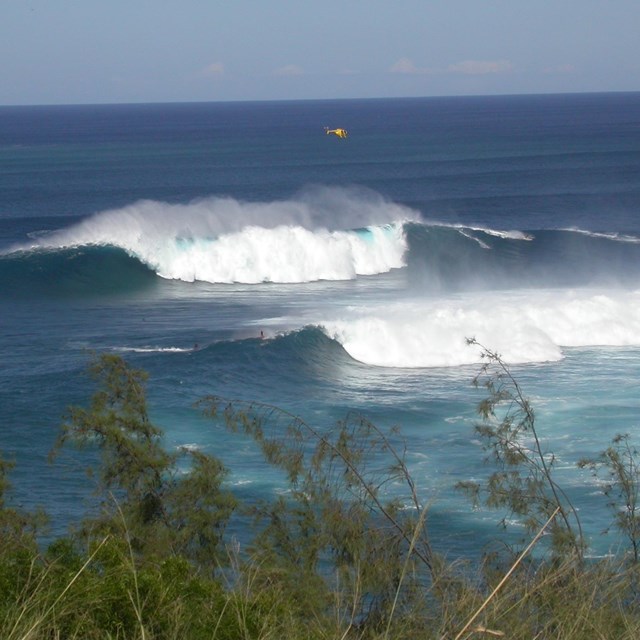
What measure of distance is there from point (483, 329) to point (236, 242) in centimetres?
1407

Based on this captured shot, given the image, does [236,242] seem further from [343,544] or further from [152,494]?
[343,544]

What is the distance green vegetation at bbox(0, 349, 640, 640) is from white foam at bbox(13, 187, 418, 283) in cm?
2406

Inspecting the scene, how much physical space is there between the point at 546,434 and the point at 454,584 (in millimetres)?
10717

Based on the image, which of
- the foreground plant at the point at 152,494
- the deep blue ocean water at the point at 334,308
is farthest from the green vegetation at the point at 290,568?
the deep blue ocean water at the point at 334,308

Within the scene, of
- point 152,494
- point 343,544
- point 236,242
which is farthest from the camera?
point 236,242

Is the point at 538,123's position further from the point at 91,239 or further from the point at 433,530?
the point at 433,530

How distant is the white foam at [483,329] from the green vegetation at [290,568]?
36.8 feet

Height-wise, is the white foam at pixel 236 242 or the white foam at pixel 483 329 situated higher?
the white foam at pixel 236 242

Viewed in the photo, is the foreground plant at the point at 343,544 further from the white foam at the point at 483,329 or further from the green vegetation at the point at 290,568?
the white foam at the point at 483,329

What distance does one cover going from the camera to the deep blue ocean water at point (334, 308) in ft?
59.5

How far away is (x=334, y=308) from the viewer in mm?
30422

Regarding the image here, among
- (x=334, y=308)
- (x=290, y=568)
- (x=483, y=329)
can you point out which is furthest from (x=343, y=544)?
(x=334, y=308)

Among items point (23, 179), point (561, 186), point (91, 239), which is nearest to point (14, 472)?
point (91, 239)

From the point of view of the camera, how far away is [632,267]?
3694cm
